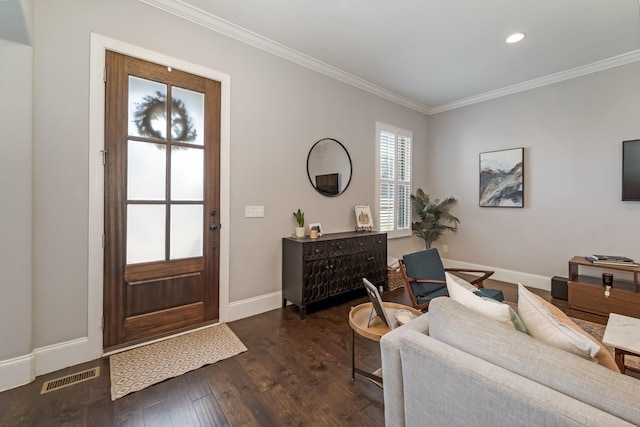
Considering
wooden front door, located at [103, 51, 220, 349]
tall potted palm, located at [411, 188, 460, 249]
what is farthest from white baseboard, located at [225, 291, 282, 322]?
tall potted palm, located at [411, 188, 460, 249]

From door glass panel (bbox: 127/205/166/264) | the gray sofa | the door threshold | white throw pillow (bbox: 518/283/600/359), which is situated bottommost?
the door threshold

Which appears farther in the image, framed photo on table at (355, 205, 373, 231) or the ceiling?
framed photo on table at (355, 205, 373, 231)

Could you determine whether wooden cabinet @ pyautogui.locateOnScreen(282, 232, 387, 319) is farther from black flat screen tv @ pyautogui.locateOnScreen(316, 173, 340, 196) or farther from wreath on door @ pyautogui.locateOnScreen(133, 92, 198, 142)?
wreath on door @ pyautogui.locateOnScreen(133, 92, 198, 142)

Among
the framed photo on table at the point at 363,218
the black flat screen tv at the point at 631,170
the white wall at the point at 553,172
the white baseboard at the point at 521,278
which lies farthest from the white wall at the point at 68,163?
the black flat screen tv at the point at 631,170

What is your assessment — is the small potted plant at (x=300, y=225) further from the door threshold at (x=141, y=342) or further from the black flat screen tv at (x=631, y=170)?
the black flat screen tv at (x=631, y=170)

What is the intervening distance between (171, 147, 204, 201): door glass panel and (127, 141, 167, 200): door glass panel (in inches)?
3.2

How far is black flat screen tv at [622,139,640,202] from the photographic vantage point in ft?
10.5

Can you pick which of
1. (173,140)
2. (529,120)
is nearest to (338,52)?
(173,140)

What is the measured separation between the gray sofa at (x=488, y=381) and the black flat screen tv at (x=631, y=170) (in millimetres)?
3724

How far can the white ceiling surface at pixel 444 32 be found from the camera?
2.49m

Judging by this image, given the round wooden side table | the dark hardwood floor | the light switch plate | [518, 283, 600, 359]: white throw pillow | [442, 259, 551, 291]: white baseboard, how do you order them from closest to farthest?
[518, 283, 600, 359]: white throw pillow
the dark hardwood floor
the round wooden side table
the light switch plate
[442, 259, 551, 291]: white baseboard

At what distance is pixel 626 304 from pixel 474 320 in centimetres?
320

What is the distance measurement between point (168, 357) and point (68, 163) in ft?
5.55

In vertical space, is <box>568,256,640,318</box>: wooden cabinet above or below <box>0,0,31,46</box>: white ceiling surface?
below
